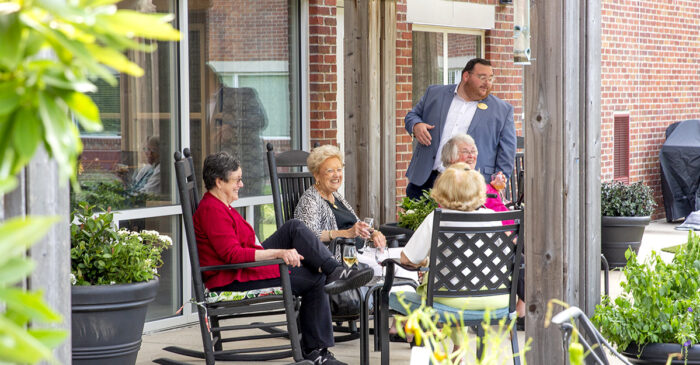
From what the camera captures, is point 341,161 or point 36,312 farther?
point 341,161

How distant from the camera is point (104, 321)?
3.74 meters

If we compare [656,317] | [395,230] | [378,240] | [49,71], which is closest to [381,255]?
[378,240]

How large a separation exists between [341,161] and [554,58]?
205cm

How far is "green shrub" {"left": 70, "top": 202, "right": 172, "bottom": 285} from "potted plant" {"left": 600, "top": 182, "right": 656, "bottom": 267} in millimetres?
4589

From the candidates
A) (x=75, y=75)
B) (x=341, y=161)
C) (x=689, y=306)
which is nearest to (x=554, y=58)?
(x=689, y=306)

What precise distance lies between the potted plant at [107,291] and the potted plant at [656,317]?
1824 millimetres

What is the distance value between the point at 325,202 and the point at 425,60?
3078mm

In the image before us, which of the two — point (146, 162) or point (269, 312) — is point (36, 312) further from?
point (146, 162)

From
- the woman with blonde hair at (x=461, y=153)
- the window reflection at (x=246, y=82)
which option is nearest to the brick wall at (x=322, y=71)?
the window reflection at (x=246, y=82)

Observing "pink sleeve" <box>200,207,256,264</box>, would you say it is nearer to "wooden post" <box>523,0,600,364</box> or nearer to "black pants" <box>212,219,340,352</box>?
"black pants" <box>212,219,340,352</box>

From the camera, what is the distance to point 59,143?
2.21ft

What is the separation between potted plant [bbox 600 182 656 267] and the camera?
296 inches

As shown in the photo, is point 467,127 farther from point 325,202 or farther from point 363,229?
point 363,229

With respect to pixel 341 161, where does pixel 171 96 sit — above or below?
above
